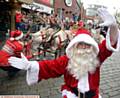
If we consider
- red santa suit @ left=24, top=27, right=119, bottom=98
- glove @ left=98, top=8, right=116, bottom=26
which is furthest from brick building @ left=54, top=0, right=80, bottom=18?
glove @ left=98, top=8, right=116, bottom=26

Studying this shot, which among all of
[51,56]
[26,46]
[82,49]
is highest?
[82,49]

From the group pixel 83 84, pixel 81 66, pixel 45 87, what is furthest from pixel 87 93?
pixel 45 87

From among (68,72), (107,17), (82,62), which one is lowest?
(68,72)

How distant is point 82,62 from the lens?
407 centimetres

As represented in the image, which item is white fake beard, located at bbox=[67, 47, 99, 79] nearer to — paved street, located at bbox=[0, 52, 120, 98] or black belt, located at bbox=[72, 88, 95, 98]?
black belt, located at bbox=[72, 88, 95, 98]

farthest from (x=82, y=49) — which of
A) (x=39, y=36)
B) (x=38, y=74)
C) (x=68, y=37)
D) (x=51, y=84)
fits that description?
(x=68, y=37)

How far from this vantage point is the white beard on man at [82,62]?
4004 mm

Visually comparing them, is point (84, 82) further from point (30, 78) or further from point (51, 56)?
point (51, 56)

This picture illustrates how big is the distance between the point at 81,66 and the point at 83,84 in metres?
0.24

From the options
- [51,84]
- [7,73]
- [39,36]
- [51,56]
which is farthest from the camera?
[51,56]

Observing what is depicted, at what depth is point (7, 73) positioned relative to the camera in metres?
8.49

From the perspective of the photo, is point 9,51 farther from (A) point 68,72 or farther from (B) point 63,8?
(B) point 63,8

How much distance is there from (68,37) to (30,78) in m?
7.54

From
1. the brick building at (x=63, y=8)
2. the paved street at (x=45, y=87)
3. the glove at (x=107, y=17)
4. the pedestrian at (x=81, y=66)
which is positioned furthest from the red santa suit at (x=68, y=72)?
the brick building at (x=63, y=8)
